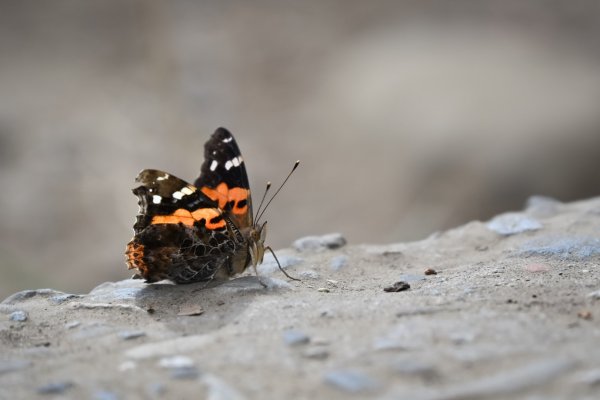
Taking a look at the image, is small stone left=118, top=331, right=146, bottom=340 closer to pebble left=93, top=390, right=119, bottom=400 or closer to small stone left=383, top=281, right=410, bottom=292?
pebble left=93, top=390, right=119, bottom=400

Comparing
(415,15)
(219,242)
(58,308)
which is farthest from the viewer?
(415,15)

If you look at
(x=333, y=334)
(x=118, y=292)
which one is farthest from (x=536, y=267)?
(x=118, y=292)

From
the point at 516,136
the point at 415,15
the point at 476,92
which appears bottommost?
the point at 516,136

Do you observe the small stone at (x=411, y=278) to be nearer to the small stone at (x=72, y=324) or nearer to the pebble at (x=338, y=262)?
the pebble at (x=338, y=262)

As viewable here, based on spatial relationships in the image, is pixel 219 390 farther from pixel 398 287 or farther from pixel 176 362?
pixel 398 287

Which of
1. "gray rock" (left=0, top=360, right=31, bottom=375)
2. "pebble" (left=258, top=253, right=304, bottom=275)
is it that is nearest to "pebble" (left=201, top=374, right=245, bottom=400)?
"gray rock" (left=0, top=360, right=31, bottom=375)

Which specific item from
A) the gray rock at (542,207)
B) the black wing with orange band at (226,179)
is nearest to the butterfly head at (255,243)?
the black wing with orange band at (226,179)

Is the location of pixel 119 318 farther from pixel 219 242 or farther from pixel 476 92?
pixel 476 92

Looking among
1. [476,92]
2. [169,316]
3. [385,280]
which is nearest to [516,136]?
[476,92]
